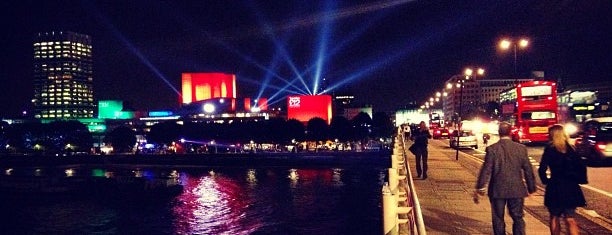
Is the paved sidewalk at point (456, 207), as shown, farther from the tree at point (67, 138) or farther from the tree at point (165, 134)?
the tree at point (67, 138)

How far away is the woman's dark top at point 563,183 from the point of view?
7852 millimetres

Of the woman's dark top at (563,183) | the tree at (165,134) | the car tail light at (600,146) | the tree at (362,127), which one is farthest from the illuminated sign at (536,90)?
the tree at (165,134)

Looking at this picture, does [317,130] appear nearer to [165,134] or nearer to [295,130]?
[295,130]

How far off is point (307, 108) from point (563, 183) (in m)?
157

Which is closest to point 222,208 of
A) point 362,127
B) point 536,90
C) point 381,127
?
point 536,90

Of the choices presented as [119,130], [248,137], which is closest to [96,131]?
[119,130]

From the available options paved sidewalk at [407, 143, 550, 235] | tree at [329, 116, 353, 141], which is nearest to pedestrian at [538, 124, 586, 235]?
paved sidewalk at [407, 143, 550, 235]

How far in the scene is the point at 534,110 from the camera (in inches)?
1459

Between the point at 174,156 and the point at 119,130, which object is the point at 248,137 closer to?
the point at 174,156

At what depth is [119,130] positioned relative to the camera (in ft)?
512

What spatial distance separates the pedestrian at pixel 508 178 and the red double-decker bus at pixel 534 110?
1188 inches

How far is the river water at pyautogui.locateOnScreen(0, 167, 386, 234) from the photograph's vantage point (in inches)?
2029

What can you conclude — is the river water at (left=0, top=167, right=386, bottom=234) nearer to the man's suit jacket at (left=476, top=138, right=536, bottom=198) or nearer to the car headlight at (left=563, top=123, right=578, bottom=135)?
the car headlight at (left=563, top=123, right=578, bottom=135)

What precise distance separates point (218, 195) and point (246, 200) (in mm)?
6899
